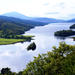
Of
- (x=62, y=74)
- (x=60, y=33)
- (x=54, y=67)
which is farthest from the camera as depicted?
(x=60, y=33)

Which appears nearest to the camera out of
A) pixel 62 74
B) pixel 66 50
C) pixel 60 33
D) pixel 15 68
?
pixel 62 74

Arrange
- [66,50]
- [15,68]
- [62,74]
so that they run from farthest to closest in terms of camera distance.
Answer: [15,68] < [66,50] < [62,74]

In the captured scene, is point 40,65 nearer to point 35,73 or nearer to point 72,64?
point 35,73

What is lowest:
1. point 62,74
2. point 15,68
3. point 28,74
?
point 15,68

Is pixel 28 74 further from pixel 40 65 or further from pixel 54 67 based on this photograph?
pixel 54 67

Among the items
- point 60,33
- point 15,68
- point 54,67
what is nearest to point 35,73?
point 54,67

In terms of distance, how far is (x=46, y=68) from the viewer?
2741 centimetres

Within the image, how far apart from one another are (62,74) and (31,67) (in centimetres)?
742

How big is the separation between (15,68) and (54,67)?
4089 cm

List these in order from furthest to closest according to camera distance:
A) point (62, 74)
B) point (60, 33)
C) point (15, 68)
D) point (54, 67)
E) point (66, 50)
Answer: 1. point (60, 33)
2. point (15, 68)
3. point (66, 50)
4. point (54, 67)
5. point (62, 74)

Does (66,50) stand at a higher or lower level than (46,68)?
higher

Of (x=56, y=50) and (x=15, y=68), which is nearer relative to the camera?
(x=56, y=50)

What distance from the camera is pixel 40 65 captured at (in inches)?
1160

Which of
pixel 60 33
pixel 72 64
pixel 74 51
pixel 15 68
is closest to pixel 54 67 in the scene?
pixel 72 64
